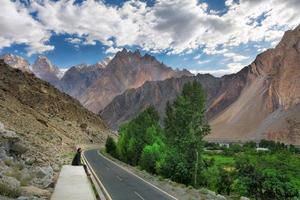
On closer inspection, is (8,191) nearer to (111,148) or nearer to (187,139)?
(187,139)

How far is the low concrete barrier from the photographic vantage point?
15.2 m

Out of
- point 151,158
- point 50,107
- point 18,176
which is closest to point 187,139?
point 151,158

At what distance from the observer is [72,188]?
17.3 m

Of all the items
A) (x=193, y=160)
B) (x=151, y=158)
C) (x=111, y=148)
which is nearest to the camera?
(x=193, y=160)

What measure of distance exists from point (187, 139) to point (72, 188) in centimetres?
2456

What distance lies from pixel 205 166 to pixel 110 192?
1884 cm

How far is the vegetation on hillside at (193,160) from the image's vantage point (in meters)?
40.0

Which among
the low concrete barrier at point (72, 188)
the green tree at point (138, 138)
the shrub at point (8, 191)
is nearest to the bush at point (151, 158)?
the green tree at point (138, 138)

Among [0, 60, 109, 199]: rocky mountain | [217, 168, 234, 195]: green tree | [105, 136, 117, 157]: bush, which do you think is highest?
[0, 60, 109, 199]: rocky mountain

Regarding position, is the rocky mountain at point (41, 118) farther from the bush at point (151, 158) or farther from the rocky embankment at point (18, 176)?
the bush at point (151, 158)

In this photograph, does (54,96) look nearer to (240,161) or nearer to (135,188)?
(240,161)

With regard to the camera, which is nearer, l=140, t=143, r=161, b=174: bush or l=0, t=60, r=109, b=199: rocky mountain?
l=140, t=143, r=161, b=174: bush

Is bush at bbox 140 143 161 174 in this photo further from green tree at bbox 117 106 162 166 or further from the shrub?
the shrub

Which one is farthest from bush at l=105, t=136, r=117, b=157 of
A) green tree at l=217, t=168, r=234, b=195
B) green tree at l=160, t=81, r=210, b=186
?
green tree at l=160, t=81, r=210, b=186
